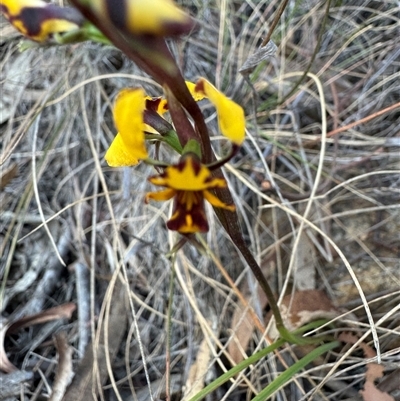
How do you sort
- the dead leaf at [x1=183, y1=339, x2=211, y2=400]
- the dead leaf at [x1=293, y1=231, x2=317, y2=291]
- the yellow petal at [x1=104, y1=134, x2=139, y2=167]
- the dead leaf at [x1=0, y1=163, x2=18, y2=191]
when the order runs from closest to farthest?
the yellow petal at [x1=104, y1=134, x2=139, y2=167] → the dead leaf at [x1=183, y1=339, x2=211, y2=400] → the dead leaf at [x1=293, y1=231, x2=317, y2=291] → the dead leaf at [x1=0, y1=163, x2=18, y2=191]

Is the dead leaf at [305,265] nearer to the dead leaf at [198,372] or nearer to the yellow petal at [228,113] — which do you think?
the dead leaf at [198,372]

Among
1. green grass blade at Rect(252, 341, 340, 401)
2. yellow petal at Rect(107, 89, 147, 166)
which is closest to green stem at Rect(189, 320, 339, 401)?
green grass blade at Rect(252, 341, 340, 401)

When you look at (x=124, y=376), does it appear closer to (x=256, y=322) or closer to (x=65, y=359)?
(x=65, y=359)

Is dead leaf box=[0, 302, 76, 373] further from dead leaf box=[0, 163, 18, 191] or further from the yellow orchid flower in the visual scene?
the yellow orchid flower

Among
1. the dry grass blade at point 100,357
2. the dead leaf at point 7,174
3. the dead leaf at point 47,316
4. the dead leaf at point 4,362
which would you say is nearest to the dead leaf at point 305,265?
the dry grass blade at point 100,357

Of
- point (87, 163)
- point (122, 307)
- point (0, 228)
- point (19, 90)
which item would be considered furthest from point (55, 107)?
point (122, 307)

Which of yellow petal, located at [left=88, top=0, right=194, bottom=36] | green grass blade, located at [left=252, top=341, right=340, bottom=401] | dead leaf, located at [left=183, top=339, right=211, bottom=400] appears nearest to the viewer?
yellow petal, located at [left=88, top=0, right=194, bottom=36]

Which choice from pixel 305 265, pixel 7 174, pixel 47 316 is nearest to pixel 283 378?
pixel 305 265
